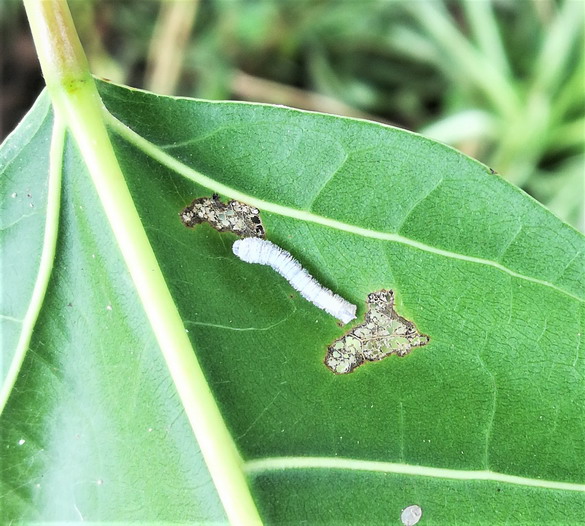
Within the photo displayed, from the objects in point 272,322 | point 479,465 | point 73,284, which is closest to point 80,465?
point 73,284

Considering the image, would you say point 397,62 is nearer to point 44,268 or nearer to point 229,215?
point 229,215

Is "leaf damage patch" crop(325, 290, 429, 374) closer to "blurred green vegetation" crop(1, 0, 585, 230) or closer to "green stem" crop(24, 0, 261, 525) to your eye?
"green stem" crop(24, 0, 261, 525)

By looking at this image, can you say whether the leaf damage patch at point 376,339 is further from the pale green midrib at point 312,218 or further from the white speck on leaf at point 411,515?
the white speck on leaf at point 411,515

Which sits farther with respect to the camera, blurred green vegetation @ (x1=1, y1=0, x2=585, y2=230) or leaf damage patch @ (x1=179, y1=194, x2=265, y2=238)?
blurred green vegetation @ (x1=1, y1=0, x2=585, y2=230)

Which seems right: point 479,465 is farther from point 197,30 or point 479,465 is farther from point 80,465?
point 197,30

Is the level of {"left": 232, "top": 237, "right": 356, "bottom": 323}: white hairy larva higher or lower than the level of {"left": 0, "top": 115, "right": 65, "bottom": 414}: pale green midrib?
lower

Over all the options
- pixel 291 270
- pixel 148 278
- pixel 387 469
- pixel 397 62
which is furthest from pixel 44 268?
pixel 397 62

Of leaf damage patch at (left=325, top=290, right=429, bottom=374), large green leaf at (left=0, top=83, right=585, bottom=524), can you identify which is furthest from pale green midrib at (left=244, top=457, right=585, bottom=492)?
leaf damage patch at (left=325, top=290, right=429, bottom=374)
